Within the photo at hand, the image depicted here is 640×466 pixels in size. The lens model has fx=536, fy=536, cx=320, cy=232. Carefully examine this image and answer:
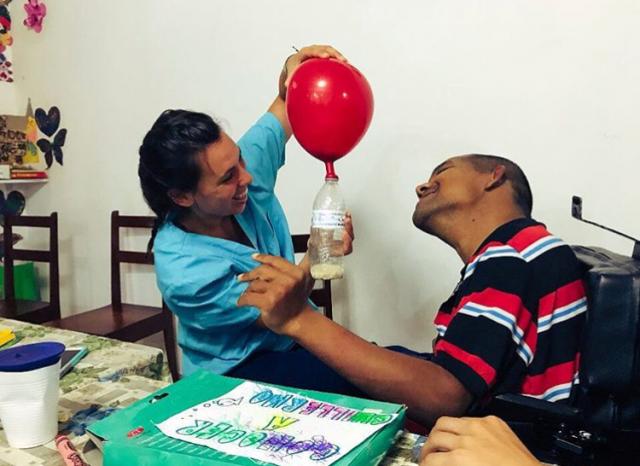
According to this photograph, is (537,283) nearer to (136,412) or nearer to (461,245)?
(461,245)

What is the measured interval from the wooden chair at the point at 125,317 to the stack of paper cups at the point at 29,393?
58.5 inches

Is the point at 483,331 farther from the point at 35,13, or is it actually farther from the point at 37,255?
the point at 35,13

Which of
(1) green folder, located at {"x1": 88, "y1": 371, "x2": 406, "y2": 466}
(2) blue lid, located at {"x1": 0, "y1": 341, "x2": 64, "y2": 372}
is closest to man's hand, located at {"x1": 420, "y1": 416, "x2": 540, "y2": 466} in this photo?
(1) green folder, located at {"x1": 88, "y1": 371, "x2": 406, "y2": 466}

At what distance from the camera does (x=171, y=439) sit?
685mm

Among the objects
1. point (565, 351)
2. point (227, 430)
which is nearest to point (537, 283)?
point (565, 351)

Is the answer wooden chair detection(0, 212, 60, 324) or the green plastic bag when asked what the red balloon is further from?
the green plastic bag

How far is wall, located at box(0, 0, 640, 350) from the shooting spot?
172cm

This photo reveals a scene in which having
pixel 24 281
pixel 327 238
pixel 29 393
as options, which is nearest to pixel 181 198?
pixel 327 238

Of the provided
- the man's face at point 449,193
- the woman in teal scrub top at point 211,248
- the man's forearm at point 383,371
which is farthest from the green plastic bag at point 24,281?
the man's forearm at point 383,371

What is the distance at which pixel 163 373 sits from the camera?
124 centimetres

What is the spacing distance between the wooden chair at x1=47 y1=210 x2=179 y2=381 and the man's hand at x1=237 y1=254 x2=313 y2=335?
5.34 ft

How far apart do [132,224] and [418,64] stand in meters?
1.54

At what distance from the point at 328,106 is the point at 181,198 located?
20.6 inches

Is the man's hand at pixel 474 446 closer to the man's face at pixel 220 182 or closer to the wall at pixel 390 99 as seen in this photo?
the man's face at pixel 220 182
